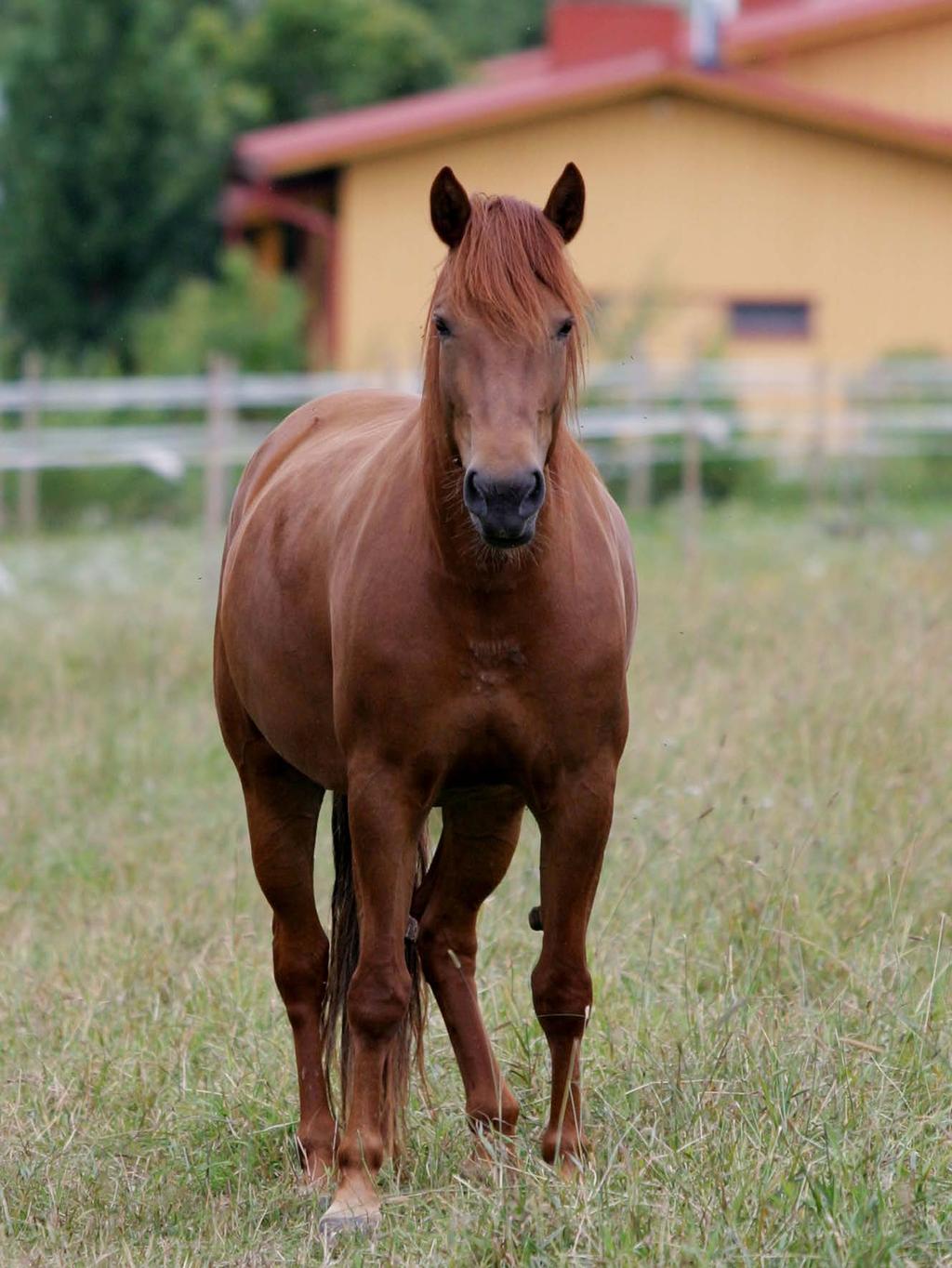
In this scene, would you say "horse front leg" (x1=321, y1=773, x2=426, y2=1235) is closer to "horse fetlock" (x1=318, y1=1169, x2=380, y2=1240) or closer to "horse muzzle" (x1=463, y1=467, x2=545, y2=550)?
"horse fetlock" (x1=318, y1=1169, x2=380, y2=1240)

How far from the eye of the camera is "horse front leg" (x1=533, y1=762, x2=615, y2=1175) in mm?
3953

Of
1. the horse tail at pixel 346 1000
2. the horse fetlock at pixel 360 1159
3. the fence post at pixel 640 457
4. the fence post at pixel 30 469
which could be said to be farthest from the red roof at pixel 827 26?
the horse fetlock at pixel 360 1159

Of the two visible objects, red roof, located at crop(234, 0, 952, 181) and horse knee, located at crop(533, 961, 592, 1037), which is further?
red roof, located at crop(234, 0, 952, 181)

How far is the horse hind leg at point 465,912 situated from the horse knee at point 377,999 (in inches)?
13.6

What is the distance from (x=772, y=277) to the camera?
2452 cm

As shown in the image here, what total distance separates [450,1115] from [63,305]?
2335cm

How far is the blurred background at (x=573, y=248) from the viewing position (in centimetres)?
1967

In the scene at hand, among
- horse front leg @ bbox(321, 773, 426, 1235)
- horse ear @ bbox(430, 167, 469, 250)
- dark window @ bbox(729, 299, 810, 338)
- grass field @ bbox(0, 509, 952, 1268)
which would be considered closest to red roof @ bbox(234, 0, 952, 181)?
dark window @ bbox(729, 299, 810, 338)

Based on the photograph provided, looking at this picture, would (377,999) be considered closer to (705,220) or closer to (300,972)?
(300,972)

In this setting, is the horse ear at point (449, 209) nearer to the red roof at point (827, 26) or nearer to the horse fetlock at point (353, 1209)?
the horse fetlock at point (353, 1209)

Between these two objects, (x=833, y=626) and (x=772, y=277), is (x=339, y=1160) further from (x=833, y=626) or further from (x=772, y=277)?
(x=772, y=277)

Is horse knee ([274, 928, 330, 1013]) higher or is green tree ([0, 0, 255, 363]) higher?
green tree ([0, 0, 255, 363])

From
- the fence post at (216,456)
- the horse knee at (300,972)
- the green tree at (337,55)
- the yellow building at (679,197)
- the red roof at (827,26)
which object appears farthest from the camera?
the green tree at (337,55)

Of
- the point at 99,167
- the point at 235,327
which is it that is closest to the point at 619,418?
the point at 235,327
